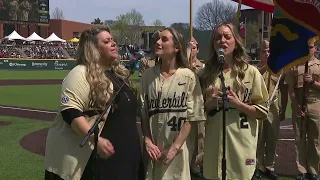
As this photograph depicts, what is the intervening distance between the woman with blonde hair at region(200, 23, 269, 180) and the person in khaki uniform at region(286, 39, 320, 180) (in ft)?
9.65

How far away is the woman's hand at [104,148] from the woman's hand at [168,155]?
1.57 feet

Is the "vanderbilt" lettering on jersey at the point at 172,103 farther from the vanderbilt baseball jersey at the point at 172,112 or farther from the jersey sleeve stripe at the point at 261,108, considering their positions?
the jersey sleeve stripe at the point at 261,108

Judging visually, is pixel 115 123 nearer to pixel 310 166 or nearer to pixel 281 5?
pixel 281 5

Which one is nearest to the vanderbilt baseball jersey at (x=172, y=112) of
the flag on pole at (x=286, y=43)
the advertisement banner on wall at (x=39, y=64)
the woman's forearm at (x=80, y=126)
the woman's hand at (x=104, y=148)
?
the woman's hand at (x=104, y=148)

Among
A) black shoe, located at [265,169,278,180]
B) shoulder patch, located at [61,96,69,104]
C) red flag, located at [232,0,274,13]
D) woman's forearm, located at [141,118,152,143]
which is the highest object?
red flag, located at [232,0,274,13]

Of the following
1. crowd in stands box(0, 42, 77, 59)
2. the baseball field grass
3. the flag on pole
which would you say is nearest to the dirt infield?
the baseball field grass

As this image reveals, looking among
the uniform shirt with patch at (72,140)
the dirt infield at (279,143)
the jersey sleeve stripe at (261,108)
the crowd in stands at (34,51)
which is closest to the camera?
the uniform shirt with patch at (72,140)

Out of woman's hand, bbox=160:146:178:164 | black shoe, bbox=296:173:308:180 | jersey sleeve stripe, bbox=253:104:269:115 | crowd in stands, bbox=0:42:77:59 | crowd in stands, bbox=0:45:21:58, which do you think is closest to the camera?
woman's hand, bbox=160:146:178:164

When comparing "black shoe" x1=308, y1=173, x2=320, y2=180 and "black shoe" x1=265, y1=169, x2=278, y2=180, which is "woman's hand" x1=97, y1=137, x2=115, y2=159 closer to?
"black shoe" x1=265, y1=169, x2=278, y2=180

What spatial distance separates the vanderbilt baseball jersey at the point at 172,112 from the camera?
13.5 feet

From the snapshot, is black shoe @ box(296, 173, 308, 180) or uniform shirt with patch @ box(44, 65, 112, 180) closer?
uniform shirt with patch @ box(44, 65, 112, 180)

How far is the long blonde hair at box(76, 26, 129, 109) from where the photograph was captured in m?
3.92

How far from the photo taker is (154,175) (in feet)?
13.7

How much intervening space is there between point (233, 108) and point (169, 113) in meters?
0.59
